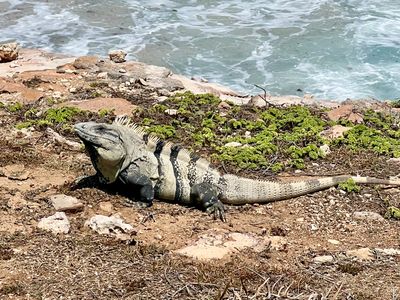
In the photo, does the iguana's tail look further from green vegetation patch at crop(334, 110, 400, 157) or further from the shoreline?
the shoreline

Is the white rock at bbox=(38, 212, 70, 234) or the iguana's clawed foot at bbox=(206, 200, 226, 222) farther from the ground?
the white rock at bbox=(38, 212, 70, 234)

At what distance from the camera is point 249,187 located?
22.7 feet

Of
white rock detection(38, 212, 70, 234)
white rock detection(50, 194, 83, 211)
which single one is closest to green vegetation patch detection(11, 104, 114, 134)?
white rock detection(50, 194, 83, 211)

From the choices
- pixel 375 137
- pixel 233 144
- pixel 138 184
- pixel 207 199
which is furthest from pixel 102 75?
pixel 207 199

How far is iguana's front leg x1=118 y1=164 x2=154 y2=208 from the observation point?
6.52 m

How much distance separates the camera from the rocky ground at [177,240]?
16.1 ft

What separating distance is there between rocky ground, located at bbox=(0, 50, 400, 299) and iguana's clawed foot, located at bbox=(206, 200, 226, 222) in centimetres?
9

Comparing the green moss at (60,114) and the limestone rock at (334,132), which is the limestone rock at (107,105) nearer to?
the green moss at (60,114)

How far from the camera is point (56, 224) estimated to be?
18.8 ft

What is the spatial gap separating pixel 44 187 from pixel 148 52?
10.8 meters

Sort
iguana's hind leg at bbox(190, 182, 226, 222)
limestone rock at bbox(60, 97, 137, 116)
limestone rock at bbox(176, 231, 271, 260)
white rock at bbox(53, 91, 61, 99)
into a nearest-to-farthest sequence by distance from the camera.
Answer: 1. limestone rock at bbox(176, 231, 271, 260)
2. iguana's hind leg at bbox(190, 182, 226, 222)
3. limestone rock at bbox(60, 97, 137, 116)
4. white rock at bbox(53, 91, 61, 99)

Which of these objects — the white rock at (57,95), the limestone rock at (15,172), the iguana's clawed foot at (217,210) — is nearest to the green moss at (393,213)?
the iguana's clawed foot at (217,210)

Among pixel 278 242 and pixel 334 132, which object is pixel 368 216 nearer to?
pixel 278 242

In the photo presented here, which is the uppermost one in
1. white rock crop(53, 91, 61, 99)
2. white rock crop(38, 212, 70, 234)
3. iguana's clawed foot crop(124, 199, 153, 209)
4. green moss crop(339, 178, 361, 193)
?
white rock crop(38, 212, 70, 234)
